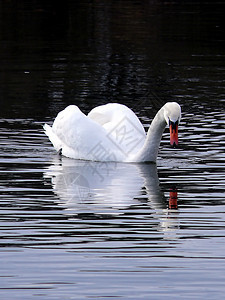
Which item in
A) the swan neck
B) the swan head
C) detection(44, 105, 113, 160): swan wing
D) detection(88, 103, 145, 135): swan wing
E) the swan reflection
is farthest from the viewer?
detection(88, 103, 145, 135): swan wing

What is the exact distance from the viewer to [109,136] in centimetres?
1579

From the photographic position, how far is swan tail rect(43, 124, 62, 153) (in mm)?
16797

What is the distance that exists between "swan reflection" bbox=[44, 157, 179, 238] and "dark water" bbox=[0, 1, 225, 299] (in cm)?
2

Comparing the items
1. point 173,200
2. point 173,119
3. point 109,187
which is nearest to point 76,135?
point 173,119

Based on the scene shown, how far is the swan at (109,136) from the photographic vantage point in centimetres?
1535

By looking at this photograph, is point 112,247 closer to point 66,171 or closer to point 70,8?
point 66,171

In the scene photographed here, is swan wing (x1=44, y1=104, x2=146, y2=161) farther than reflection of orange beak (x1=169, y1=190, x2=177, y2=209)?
Yes

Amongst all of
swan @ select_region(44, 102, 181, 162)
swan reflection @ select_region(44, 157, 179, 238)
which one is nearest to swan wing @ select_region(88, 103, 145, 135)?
swan @ select_region(44, 102, 181, 162)

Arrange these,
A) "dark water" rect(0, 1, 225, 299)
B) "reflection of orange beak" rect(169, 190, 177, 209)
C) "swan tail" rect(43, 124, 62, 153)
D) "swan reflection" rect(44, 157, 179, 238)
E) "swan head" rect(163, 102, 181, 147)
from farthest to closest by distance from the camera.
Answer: "swan tail" rect(43, 124, 62, 153) → "swan head" rect(163, 102, 181, 147) → "reflection of orange beak" rect(169, 190, 177, 209) → "swan reflection" rect(44, 157, 179, 238) → "dark water" rect(0, 1, 225, 299)

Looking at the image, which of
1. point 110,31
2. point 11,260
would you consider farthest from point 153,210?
point 110,31

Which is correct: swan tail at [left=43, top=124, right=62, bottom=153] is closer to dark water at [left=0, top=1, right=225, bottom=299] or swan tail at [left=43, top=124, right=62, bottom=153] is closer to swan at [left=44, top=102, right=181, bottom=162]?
swan at [left=44, top=102, right=181, bottom=162]

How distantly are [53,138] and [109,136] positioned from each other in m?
1.52

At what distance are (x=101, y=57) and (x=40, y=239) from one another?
19576 mm

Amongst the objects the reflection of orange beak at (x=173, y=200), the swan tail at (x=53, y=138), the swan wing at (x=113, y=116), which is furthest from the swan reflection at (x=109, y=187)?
the swan wing at (x=113, y=116)
